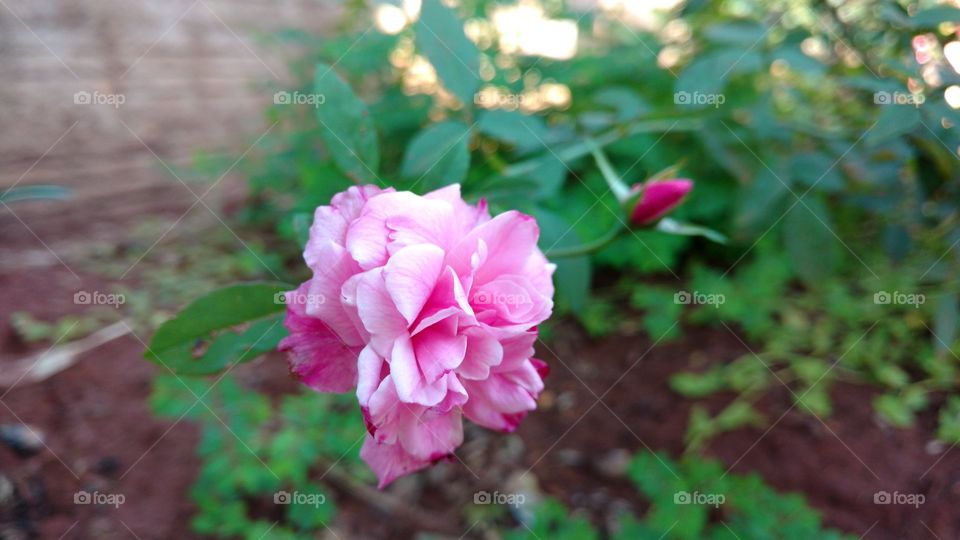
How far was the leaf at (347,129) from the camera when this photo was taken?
75 centimetres

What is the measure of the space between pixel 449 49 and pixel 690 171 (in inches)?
46.9

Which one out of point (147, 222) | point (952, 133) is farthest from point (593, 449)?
point (147, 222)

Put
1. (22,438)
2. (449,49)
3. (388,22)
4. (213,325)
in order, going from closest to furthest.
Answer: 1. (213,325)
2. (449,49)
3. (22,438)
4. (388,22)

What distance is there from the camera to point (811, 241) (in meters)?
1.58

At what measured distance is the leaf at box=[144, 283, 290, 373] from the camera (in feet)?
2.19

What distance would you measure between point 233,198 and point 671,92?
1905 mm

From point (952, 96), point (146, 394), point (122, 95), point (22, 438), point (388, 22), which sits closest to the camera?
point (952, 96)

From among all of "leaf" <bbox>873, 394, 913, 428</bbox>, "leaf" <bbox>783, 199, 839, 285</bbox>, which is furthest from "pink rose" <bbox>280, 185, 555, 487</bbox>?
"leaf" <bbox>873, 394, 913, 428</bbox>

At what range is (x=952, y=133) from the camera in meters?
1.11

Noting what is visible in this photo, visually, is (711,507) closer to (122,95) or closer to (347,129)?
(347,129)

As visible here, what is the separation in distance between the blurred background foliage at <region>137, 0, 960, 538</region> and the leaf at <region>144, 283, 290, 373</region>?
0.6 inches

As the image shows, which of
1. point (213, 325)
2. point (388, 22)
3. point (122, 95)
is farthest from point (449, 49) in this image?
point (122, 95)

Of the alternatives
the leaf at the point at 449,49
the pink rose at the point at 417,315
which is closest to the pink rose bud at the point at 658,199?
the pink rose at the point at 417,315

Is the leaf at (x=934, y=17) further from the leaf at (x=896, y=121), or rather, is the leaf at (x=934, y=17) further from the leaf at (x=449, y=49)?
the leaf at (x=449, y=49)
